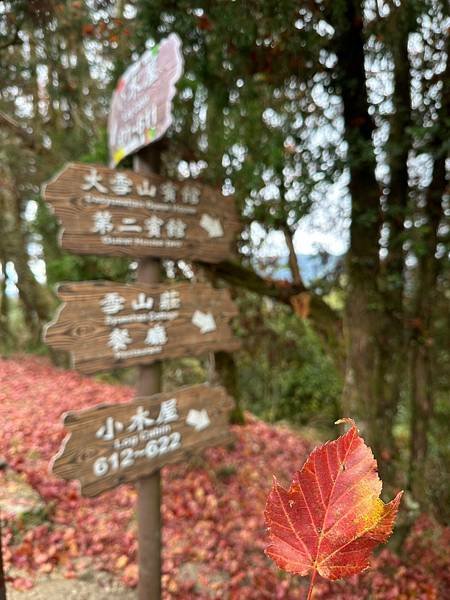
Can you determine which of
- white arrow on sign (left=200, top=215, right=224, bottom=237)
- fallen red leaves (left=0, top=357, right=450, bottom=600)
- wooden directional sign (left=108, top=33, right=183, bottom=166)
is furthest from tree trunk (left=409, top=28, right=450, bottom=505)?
wooden directional sign (left=108, top=33, right=183, bottom=166)

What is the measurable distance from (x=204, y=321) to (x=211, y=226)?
28.1 inches

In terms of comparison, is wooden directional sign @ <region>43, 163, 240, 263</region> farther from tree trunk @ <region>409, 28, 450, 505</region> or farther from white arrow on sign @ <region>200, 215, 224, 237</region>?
tree trunk @ <region>409, 28, 450, 505</region>

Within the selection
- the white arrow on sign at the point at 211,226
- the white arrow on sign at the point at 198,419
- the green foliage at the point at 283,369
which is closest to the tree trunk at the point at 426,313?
the white arrow on sign at the point at 211,226

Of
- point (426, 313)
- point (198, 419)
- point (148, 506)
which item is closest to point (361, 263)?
point (426, 313)

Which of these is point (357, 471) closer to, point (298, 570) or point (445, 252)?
point (298, 570)

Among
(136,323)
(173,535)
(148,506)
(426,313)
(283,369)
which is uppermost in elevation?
(136,323)

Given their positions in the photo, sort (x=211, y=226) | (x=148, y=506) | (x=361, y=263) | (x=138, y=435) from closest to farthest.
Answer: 1. (x=138, y=435)
2. (x=148, y=506)
3. (x=211, y=226)
4. (x=361, y=263)

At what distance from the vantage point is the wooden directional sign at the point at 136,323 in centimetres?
224

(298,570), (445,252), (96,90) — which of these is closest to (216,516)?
(445,252)

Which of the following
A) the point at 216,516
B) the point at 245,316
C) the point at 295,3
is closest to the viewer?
the point at 295,3

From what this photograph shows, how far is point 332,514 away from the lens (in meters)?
0.65

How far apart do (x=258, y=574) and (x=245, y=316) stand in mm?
3412

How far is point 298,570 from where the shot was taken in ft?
2.13

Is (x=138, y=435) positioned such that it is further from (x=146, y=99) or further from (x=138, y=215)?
(x=146, y=99)
